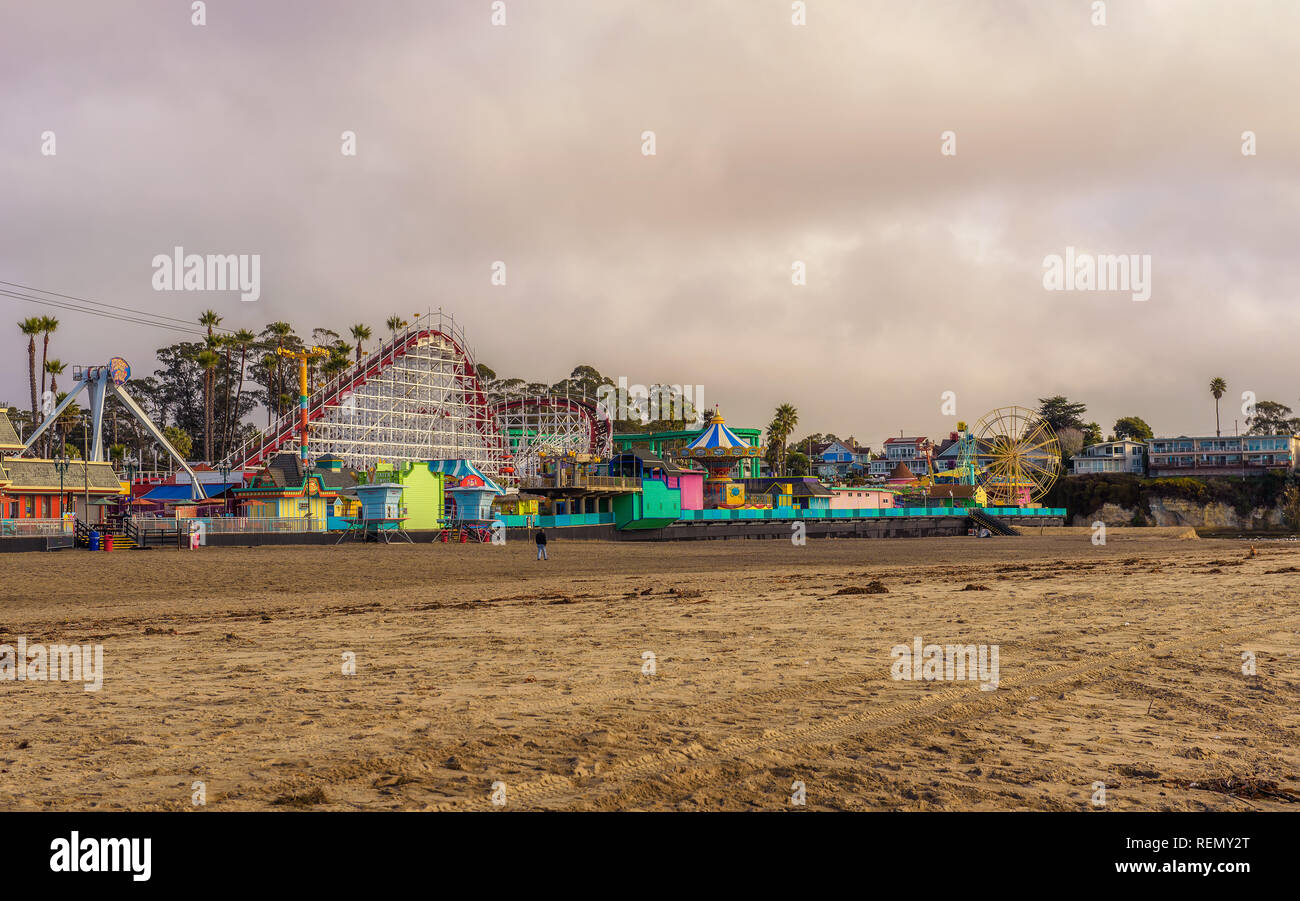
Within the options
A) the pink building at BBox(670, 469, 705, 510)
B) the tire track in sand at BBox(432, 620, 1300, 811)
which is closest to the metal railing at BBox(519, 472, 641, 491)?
the pink building at BBox(670, 469, 705, 510)

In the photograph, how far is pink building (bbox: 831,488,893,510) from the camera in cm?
9119

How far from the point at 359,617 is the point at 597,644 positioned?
5653mm

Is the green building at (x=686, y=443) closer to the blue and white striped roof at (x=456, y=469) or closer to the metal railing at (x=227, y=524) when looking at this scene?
the blue and white striped roof at (x=456, y=469)

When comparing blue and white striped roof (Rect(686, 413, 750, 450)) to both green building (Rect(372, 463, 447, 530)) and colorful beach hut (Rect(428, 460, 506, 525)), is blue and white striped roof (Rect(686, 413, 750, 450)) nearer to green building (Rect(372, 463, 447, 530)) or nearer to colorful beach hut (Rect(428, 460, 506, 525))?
colorful beach hut (Rect(428, 460, 506, 525))

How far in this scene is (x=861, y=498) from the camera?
9469 cm

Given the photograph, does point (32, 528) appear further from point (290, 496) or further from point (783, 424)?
point (783, 424)

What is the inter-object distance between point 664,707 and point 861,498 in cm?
8908

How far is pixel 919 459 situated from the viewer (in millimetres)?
150500

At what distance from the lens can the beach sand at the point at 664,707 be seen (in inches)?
219

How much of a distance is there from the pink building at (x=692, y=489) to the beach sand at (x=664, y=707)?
56.1 m

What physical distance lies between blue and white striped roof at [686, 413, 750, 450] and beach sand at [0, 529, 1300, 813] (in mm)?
58662

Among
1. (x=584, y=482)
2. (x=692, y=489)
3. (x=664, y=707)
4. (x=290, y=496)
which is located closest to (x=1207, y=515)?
(x=692, y=489)
